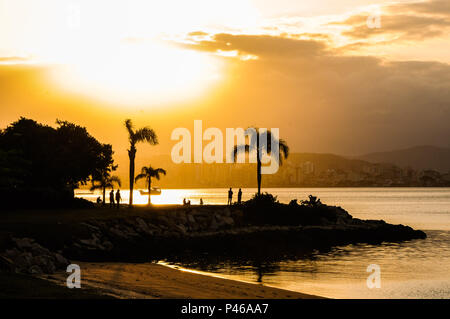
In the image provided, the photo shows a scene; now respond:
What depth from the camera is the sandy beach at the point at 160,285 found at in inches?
838

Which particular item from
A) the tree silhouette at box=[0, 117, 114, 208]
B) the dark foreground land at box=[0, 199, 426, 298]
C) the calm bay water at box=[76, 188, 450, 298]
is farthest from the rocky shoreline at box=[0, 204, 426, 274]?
the tree silhouette at box=[0, 117, 114, 208]

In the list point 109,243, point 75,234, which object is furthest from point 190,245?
point 75,234

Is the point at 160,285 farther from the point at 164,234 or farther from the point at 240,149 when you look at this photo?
the point at 240,149

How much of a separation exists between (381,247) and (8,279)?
125 ft

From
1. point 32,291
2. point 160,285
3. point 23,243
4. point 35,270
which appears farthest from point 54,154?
point 32,291

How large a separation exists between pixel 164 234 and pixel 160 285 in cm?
2389

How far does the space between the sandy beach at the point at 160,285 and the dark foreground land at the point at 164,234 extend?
600mm

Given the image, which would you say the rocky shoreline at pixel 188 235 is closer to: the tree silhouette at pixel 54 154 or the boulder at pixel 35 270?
the boulder at pixel 35 270

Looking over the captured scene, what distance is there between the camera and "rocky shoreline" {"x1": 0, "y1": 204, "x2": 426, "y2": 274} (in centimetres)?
3103

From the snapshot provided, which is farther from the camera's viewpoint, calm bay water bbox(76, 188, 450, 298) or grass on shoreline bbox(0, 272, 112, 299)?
calm bay water bbox(76, 188, 450, 298)

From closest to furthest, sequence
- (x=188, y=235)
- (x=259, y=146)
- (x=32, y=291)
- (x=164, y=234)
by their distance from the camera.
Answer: (x=32, y=291) < (x=164, y=234) < (x=188, y=235) < (x=259, y=146)

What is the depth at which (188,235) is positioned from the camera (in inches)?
1914

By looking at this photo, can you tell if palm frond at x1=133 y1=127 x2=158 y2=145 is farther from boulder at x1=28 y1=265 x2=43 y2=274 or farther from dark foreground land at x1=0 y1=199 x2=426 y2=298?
boulder at x1=28 y1=265 x2=43 y2=274
